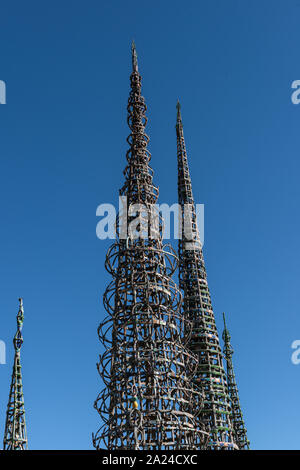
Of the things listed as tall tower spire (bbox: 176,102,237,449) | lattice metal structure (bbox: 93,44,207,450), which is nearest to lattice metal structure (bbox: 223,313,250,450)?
tall tower spire (bbox: 176,102,237,449)

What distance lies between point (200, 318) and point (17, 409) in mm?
34625

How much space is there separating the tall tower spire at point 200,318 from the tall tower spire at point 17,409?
2713 cm

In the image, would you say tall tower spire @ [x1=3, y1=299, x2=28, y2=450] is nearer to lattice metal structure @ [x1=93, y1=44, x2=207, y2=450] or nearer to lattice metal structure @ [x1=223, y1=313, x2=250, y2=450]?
lattice metal structure @ [x1=93, y1=44, x2=207, y2=450]

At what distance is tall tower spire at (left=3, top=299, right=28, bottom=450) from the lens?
66.4 m

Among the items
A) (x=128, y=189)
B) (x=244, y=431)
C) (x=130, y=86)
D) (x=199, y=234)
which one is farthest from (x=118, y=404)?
(x=244, y=431)

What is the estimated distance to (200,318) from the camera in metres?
93.1

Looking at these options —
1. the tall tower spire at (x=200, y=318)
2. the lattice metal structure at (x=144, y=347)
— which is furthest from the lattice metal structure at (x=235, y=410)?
the lattice metal structure at (x=144, y=347)

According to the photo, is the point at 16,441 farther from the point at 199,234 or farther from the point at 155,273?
the point at 199,234

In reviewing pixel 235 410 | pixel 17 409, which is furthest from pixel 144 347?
pixel 235 410

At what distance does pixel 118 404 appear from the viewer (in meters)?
51.8

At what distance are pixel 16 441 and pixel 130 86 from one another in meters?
44.1

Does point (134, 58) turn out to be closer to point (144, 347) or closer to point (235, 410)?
point (144, 347)

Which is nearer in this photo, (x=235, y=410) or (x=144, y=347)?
(x=144, y=347)

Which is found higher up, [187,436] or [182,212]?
→ [182,212]
